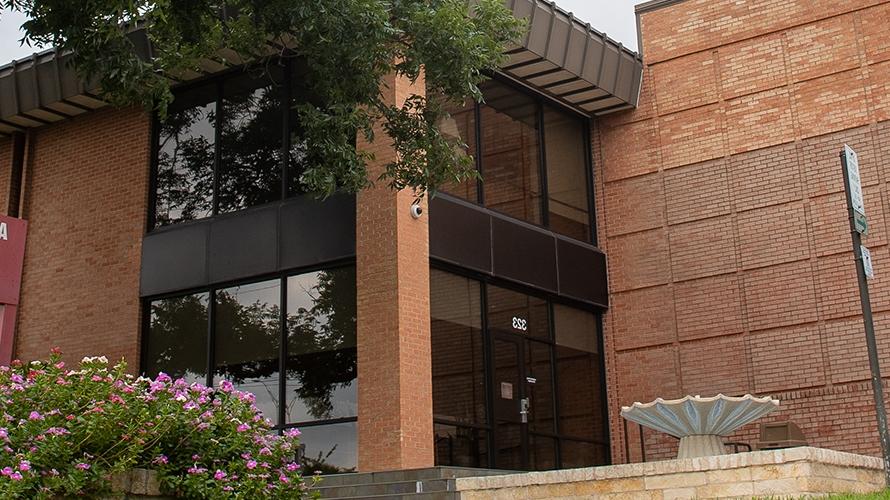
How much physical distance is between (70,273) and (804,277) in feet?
37.9

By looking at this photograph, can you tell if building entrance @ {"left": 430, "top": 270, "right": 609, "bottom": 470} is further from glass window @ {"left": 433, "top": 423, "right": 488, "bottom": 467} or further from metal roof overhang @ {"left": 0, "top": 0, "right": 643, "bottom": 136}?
metal roof overhang @ {"left": 0, "top": 0, "right": 643, "bottom": 136}

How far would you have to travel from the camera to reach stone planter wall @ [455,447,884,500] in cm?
1017

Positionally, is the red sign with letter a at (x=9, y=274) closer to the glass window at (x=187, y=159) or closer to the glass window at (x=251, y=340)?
the glass window at (x=187, y=159)

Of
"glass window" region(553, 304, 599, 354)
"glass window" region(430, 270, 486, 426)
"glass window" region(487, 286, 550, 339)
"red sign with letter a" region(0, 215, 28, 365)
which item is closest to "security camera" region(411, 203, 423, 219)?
"glass window" region(430, 270, 486, 426)

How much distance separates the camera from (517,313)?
17.2 meters

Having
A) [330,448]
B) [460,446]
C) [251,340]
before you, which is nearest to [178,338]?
[251,340]

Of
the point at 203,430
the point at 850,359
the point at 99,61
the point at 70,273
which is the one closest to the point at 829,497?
the point at 203,430

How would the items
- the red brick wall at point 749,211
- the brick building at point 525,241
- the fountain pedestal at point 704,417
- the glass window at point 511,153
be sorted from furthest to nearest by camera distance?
the glass window at point 511,153
the red brick wall at point 749,211
the brick building at point 525,241
the fountain pedestal at point 704,417

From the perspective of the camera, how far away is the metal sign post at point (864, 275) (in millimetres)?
10250

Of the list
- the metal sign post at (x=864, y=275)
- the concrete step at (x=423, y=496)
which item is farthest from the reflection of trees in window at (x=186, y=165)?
the metal sign post at (x=864, y=275)

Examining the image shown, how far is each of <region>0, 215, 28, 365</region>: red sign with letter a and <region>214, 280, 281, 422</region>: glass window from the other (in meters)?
2.93

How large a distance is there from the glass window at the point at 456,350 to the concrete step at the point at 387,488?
1.77m

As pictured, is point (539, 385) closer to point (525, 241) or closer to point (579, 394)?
point (579, 394)

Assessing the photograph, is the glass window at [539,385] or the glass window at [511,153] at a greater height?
the glass window at [511,153]
